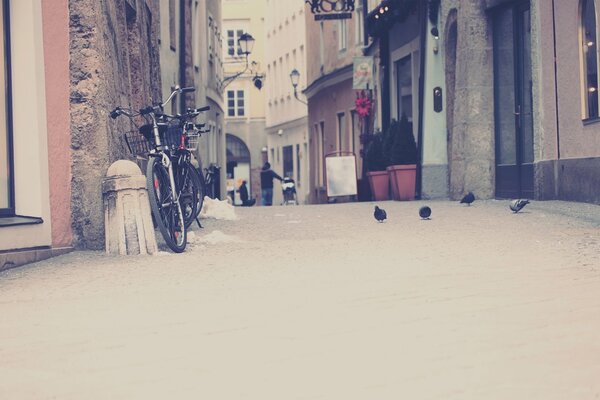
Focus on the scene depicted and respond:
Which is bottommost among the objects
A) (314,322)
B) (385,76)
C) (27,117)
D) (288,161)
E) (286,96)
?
(314,322)

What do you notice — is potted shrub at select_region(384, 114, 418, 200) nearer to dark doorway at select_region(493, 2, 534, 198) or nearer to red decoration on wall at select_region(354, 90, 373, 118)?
dark doorway at select_region(493, 2, 534, 198)

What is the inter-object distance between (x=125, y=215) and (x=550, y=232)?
4168mm

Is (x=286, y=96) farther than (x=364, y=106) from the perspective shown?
Yes

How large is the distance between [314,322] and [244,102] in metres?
68.2

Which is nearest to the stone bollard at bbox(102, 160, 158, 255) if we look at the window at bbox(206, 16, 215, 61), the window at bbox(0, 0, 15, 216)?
the window at bbox(0, 0, 15, 216)

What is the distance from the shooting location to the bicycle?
37.6 ft

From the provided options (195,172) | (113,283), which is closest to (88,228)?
(195,172)

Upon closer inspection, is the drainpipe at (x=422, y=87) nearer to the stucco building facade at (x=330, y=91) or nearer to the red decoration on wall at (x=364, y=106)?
the red decoration on wall at (x=364, y=106)

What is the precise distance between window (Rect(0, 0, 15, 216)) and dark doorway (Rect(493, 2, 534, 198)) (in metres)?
10.2

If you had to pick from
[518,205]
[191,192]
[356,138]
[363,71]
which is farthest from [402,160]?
[356,138]

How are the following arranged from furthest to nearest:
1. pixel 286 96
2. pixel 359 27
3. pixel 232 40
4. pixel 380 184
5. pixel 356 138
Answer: pixel 232 40, pixel 286 96, pixel 356 138, pixel 359 27, pixel 380 184

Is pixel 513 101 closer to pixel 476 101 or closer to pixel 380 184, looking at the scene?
pixel 476 101

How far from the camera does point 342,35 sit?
42656 millimetres

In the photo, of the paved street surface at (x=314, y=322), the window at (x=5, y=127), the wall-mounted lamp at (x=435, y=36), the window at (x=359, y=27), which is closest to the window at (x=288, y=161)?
the window at (x=359, y=27)
